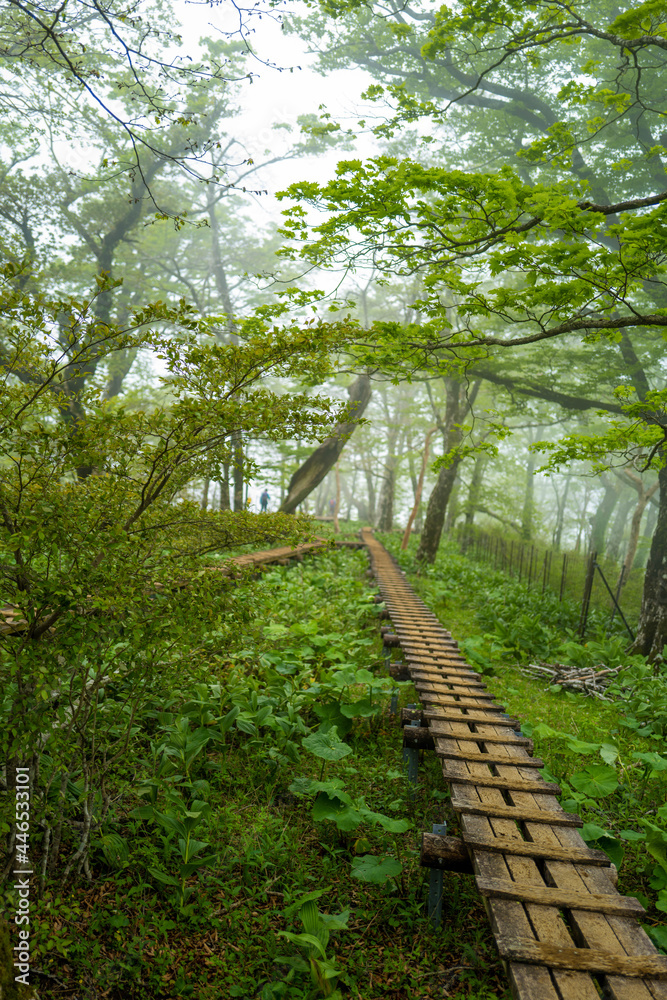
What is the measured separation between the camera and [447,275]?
18.9 feet

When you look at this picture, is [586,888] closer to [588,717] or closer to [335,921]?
[335,921]

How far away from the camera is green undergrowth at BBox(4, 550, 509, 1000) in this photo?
2414 millimetres

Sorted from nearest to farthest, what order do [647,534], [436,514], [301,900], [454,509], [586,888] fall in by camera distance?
[586,888] → [301,900] → [436,514] → [454,509] → [647,534]

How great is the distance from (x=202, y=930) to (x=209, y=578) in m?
1.77

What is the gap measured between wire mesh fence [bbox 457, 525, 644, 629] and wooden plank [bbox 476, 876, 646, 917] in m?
6.52

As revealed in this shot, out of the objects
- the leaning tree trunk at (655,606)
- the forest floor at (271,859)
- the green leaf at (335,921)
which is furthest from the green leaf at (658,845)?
the leaning tree trunk at (655,606)

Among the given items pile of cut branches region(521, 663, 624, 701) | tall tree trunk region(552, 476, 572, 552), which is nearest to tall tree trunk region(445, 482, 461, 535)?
tall tree trunk region(552, 476, 572, 552)

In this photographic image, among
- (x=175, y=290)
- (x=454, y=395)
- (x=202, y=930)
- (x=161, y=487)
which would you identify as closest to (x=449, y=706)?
(x=202, y=930)

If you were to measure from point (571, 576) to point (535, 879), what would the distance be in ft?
43.0

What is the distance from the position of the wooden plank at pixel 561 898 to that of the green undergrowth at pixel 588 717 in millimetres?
538

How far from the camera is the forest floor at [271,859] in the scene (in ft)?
7.96

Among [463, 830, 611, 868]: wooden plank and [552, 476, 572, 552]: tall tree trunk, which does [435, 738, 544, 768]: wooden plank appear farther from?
[552, 476, 572, 552]: tall tree trunk

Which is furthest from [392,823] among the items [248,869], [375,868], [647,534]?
[647,534]

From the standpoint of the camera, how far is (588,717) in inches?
223
